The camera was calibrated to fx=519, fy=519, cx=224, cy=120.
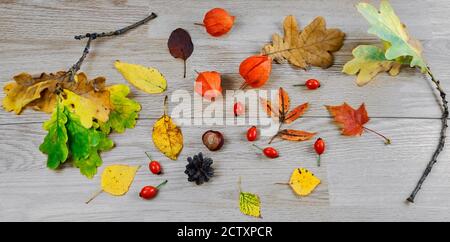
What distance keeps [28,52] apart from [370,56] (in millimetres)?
661

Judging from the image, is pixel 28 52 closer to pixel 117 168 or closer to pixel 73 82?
pixel 73 82

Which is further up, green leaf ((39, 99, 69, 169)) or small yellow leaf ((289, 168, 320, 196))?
green leaf ((39, 99, 69, 169))

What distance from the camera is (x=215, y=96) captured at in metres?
0.97

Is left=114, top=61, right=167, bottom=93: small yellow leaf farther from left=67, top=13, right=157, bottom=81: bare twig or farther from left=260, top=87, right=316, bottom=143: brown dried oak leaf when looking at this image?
left=260, top=87, right=316, bottom=143: brown dried oak leaf

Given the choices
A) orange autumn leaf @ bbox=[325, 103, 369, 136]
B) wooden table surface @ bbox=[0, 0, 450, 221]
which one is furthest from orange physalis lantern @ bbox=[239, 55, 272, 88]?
orange autumn leaf @ bbox=[325, 103, 369, 136]

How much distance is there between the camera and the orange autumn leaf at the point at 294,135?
938 millimetres

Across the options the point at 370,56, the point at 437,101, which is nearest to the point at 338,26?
the point at 370,56

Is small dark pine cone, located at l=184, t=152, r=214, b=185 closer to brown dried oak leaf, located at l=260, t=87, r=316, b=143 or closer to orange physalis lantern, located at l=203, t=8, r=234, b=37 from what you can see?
brown dried oak leaf, located at l=260, t=87, r=316, b=143

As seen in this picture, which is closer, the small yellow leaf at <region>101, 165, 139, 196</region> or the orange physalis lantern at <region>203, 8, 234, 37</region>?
the small yellow leaf at <region>101, 165, 139, 196</region>

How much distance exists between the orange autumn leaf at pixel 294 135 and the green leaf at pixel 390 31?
199 mm

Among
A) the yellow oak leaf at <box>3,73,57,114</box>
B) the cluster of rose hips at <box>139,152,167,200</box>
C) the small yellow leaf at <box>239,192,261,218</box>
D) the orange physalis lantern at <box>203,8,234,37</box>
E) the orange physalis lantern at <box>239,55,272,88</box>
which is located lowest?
the small yellow leaf at <box>239,192,261,218</box>

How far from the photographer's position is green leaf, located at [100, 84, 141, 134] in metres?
0.94

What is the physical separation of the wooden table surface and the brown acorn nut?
0.7 inches

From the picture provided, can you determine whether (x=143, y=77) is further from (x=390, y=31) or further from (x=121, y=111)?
(x=390, y=31)
